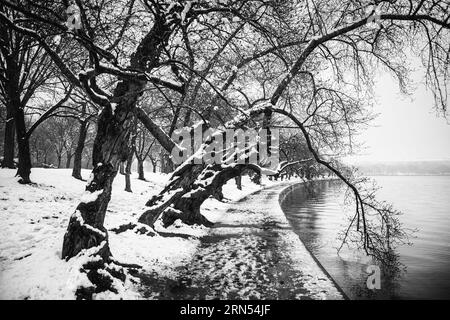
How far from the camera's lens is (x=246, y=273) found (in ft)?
22.0

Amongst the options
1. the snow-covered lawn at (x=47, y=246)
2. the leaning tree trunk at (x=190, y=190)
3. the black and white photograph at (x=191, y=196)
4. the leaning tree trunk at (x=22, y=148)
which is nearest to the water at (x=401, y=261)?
the black and white photograph at (x=191, y=196)

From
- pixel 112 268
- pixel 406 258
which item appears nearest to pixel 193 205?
pixel 112 268

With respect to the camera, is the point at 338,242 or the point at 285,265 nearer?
the point at 285,265

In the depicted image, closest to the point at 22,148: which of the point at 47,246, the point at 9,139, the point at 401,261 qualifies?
the point at 9,139

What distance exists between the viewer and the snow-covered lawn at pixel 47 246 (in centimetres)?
460

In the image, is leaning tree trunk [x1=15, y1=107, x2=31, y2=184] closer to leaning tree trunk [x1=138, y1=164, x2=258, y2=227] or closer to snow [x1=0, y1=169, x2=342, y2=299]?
snow [x1=0, y1=169, x2=342, y2=299]

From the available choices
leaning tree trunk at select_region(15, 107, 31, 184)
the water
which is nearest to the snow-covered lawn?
leaning tree trunk at select_region(15, 107, 31, 184)

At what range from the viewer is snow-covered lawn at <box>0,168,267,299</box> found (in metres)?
4.60

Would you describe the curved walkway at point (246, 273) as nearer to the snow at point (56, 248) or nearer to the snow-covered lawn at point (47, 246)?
the snow at point (56, 248)

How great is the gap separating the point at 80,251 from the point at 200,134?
7590mm

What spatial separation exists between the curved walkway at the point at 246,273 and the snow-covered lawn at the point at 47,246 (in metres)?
0.46

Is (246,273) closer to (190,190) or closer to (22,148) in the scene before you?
(190,190)
